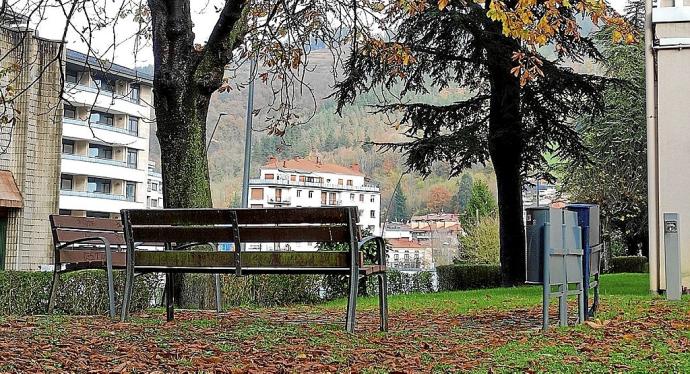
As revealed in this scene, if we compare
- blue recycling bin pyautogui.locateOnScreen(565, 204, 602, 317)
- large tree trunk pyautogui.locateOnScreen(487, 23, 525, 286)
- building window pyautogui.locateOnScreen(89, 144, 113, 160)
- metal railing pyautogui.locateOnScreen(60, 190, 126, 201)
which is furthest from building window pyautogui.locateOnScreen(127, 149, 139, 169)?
blue recycling bin pyautogui.locateOnScreen(565, 204, 602, 317)

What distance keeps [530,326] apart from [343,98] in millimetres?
14860

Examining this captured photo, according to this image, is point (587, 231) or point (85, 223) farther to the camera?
point (85, 223)

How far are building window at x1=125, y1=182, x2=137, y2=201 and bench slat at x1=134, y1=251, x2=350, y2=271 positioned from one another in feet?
207

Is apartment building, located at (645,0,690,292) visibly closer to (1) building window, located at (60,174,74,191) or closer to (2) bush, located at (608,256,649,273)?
(2) bush, located at (608,256,649,273)

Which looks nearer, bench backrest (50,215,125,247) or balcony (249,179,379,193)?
bench backrest (50,215,125,247)

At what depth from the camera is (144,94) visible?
236 feet

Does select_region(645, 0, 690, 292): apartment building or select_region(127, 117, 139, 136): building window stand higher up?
select_region(127, 117, 139, 136): building window

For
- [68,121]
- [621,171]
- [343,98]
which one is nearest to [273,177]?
[68,121]

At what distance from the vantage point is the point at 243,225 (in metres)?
7.19

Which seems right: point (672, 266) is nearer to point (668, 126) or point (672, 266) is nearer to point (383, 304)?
point (668, 126)

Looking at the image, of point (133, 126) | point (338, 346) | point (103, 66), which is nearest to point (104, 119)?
point (133, 126)

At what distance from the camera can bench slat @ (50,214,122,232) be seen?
30.4ft

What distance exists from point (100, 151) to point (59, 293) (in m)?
58.0

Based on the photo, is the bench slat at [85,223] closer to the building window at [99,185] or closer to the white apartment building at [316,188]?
the white apartment building at [316,188]
